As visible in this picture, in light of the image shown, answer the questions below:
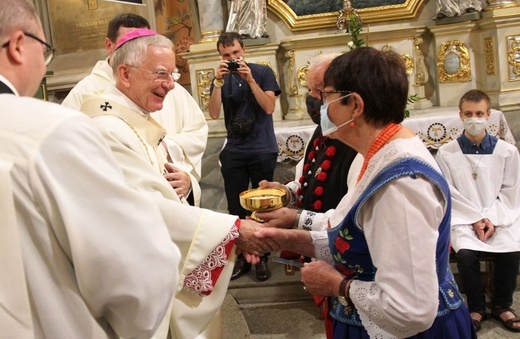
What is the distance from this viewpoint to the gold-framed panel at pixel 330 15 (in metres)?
6.93

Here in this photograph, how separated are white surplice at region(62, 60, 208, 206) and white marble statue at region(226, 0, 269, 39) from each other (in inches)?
125

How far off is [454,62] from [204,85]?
2.91 metres

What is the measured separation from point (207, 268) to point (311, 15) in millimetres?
5318

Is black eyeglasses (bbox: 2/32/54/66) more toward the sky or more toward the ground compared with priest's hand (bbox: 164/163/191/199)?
more toward the sky

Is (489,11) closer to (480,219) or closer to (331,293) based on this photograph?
(480,219)

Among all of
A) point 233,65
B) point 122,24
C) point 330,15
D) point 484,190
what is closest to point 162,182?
point 122,24

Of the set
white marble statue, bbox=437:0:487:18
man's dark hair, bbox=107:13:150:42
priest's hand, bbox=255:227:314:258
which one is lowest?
priest's hand, bbox=255:227:314:258

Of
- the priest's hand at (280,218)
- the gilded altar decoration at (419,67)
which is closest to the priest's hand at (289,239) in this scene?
the priest's hand at (280,218)

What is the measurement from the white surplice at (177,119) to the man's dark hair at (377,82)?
1632 mm

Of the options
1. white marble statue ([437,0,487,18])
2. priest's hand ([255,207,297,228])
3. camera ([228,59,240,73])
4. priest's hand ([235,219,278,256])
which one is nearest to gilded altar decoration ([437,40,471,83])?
white marble statue ([437,0,487,18])

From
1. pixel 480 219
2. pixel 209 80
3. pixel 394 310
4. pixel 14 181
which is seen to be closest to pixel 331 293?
pixel 394 310

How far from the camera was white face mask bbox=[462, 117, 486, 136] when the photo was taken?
4098 millimetres

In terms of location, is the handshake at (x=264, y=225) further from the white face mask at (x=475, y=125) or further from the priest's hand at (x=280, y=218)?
the white face mask at (x=475, y=125)

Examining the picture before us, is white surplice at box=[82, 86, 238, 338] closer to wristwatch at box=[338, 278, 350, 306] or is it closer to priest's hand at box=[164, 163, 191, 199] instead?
priest's hand at box=[164, 163, 191, 199]
